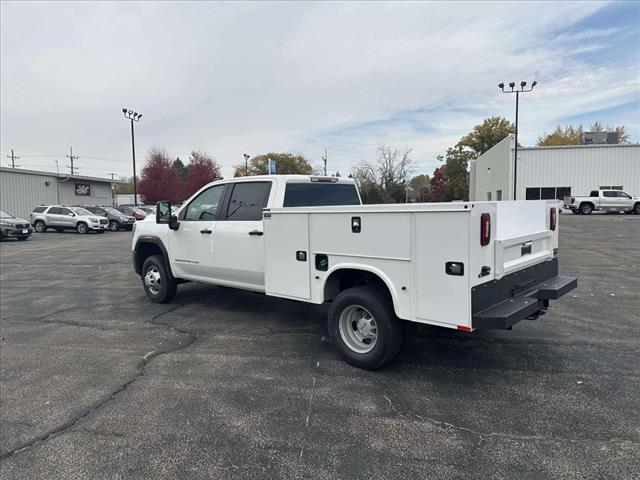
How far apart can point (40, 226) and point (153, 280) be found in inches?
1036

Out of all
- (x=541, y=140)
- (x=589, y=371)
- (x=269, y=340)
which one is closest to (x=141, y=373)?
(x=269, y=340)

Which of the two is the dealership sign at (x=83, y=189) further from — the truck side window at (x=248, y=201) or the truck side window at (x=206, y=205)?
the truck side window at (x=248, y=201)

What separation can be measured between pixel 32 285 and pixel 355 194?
7.73 meters

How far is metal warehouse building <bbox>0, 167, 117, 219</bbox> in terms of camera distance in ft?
115

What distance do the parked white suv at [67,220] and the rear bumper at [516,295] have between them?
27.7 meters

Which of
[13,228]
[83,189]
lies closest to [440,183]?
[83,189]

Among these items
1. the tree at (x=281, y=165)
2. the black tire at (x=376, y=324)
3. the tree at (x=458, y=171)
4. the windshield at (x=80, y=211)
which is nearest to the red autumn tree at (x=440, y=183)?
the tree at (x=458, y=171)

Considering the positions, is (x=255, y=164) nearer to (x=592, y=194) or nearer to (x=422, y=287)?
(x=592, y=194)

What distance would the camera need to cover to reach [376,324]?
4172 millimetres

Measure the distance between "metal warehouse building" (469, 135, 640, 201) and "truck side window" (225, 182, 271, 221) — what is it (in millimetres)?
37596

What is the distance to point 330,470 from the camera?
2.87 meters

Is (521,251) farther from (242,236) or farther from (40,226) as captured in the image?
(40,226)

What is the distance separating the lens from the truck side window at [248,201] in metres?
5.69

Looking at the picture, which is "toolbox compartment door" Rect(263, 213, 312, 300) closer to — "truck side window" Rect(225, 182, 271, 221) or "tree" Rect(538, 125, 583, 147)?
"truck side window" Rect(225, 182, 271, 221)
